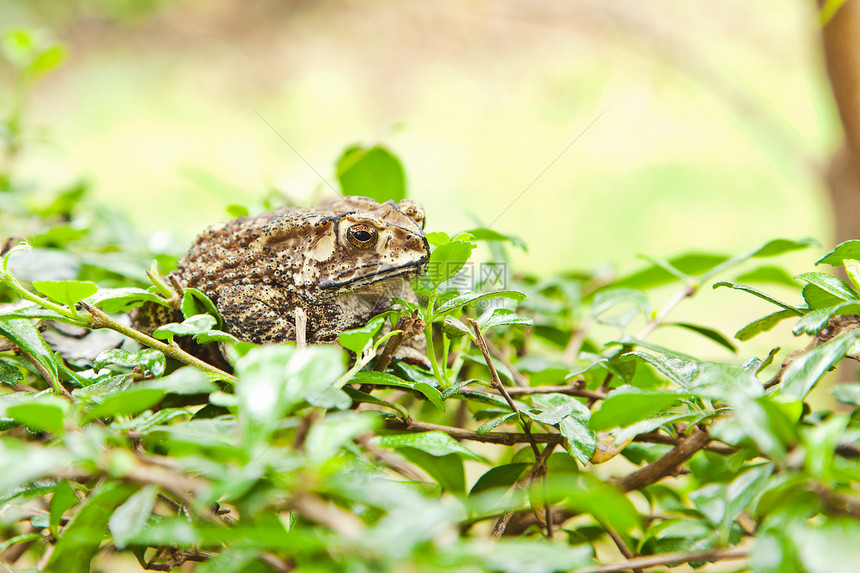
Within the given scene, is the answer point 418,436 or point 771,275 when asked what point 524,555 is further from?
point 771,275

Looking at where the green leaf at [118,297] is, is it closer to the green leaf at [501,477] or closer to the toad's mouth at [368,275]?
the toad's mouth at [368,275]

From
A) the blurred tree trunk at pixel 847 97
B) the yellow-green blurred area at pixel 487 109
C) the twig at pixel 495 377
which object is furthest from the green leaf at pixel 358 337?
the yellow-green blurred area at pixel 487 109

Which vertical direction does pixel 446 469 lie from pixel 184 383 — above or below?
below

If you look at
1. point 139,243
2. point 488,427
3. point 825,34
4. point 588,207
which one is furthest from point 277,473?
point 588,207

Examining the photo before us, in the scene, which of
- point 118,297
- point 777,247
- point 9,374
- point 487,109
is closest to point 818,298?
point 777,247

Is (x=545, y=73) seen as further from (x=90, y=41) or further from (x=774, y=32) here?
(x=90, y=41)

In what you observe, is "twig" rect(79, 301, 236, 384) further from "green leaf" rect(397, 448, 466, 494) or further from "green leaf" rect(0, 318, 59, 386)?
"green leaf" rect(397, 448, 466, 494)

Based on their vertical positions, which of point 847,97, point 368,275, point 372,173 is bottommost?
point 368,275
